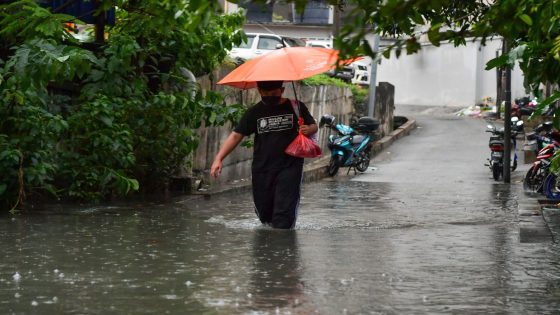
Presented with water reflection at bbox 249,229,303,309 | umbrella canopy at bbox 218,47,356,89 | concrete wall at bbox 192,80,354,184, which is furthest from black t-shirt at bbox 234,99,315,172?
concrete wall at bbox 192,80,354,184

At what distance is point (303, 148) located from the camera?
12.0 meters

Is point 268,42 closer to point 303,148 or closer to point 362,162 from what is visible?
point 362,162

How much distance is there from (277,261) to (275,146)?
2526 millimetres

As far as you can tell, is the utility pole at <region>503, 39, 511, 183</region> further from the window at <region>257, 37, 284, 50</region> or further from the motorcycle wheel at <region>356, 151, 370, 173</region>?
the window at <region>257, 37, 284, 50</region>

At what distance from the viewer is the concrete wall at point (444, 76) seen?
153 feet

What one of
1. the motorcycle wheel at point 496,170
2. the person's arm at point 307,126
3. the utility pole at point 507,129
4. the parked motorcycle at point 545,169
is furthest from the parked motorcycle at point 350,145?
the person's arm at point 307,126

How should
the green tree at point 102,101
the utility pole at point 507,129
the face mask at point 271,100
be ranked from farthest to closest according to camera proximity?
the utility pole at point 507,129
the green tree at point 102,101
the face mask at point 271,100

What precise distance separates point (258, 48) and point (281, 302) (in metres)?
28.3

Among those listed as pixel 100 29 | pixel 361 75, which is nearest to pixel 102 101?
pixel 100 29

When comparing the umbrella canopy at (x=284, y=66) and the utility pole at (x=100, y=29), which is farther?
the utility pole at (x=100, y=29)

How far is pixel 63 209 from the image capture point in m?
13.8

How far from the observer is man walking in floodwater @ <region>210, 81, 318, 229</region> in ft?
39.9

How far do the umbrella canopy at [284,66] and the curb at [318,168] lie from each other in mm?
4161

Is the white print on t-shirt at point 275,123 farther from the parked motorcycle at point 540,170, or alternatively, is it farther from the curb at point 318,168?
the parked motorcycle at point 540,170
